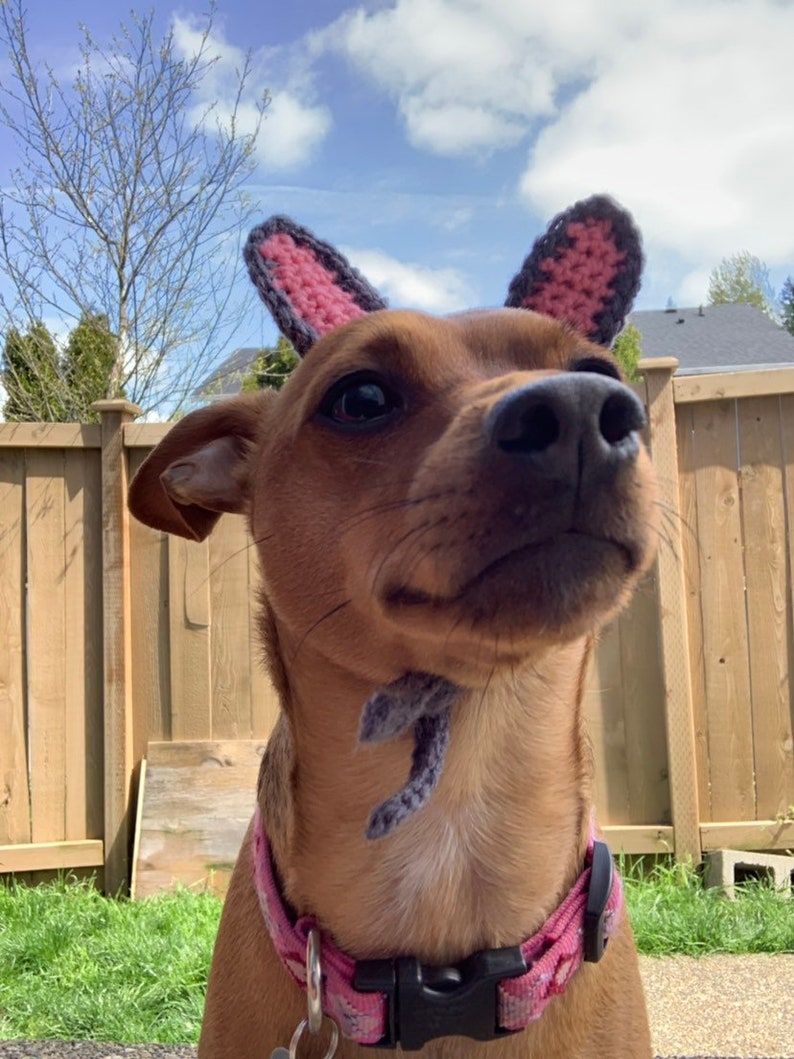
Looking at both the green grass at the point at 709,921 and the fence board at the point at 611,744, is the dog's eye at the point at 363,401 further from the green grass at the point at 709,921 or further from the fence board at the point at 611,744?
the fence board at the point at 611,744

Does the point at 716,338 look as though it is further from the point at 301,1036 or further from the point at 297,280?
the point at 301,1036

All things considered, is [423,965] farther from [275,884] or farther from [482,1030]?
[275,884]

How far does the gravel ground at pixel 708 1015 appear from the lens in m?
2.98

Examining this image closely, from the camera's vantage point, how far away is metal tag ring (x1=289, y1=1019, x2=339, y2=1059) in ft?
4.49

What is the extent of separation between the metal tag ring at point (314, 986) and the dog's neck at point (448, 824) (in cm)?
9

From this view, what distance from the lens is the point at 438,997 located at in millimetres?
1359

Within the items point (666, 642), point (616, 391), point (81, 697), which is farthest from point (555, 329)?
point (81, 697)

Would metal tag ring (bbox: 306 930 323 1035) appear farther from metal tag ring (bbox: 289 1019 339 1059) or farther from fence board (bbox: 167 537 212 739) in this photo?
fence board (bbox: 167 537 212 739)

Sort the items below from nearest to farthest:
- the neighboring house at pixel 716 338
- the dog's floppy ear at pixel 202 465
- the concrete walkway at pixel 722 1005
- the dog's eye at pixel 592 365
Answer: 1. the dog's eye at pixel 592 365
2. the dog's floppy ear at pixel 202 465
3. the concrete walkway at pixel 722 1005
4. the neighboring house at pixel 716 338

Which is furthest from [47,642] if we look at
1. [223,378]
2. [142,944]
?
[223,378]

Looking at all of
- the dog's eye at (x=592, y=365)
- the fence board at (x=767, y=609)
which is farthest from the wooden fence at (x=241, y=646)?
the dog's eye at (x=592, y=365)

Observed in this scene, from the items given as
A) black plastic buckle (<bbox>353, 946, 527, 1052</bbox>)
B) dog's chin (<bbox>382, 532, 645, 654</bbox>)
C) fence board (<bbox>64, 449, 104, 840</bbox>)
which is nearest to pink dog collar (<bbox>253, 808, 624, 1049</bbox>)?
black plastic buckle (<bbox>353, 946, 527, 1052</bbox>)

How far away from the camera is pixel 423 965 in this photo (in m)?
1.43

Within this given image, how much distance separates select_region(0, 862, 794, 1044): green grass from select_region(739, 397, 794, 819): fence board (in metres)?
0.59
